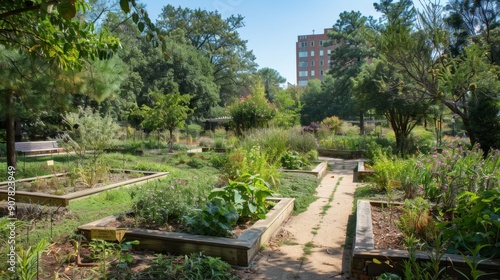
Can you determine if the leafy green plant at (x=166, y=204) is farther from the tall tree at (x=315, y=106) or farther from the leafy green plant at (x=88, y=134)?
the tall tree at (x=315, y=106)

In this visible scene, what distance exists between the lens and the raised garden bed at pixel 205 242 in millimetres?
3482

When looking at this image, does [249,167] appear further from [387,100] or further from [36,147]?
[36,147]

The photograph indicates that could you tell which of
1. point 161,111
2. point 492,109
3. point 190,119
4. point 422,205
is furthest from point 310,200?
point 190,119

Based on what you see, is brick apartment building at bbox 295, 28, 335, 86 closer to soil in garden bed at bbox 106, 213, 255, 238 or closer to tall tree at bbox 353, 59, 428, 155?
tall tree at bbox 353, 59, 428, 155

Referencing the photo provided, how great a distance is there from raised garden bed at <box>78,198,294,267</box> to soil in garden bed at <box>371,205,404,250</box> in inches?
48.9

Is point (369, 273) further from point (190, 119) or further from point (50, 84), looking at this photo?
point (190, 119)

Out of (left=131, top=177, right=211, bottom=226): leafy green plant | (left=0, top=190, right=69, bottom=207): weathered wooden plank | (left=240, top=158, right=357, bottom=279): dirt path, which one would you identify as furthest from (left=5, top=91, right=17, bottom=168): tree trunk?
(left=240, top=158, right=357, bottom=279): dirt path

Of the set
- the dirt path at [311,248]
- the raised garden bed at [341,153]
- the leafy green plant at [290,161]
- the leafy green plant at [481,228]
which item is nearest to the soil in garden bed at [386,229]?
the dirt path at [311,248]

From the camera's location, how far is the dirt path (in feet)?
11.2

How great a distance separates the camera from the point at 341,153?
16406 mm

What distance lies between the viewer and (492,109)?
1153 cm

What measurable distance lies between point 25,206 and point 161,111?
37.9 feet

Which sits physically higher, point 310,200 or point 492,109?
point 492,109

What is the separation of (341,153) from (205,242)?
1368cm
